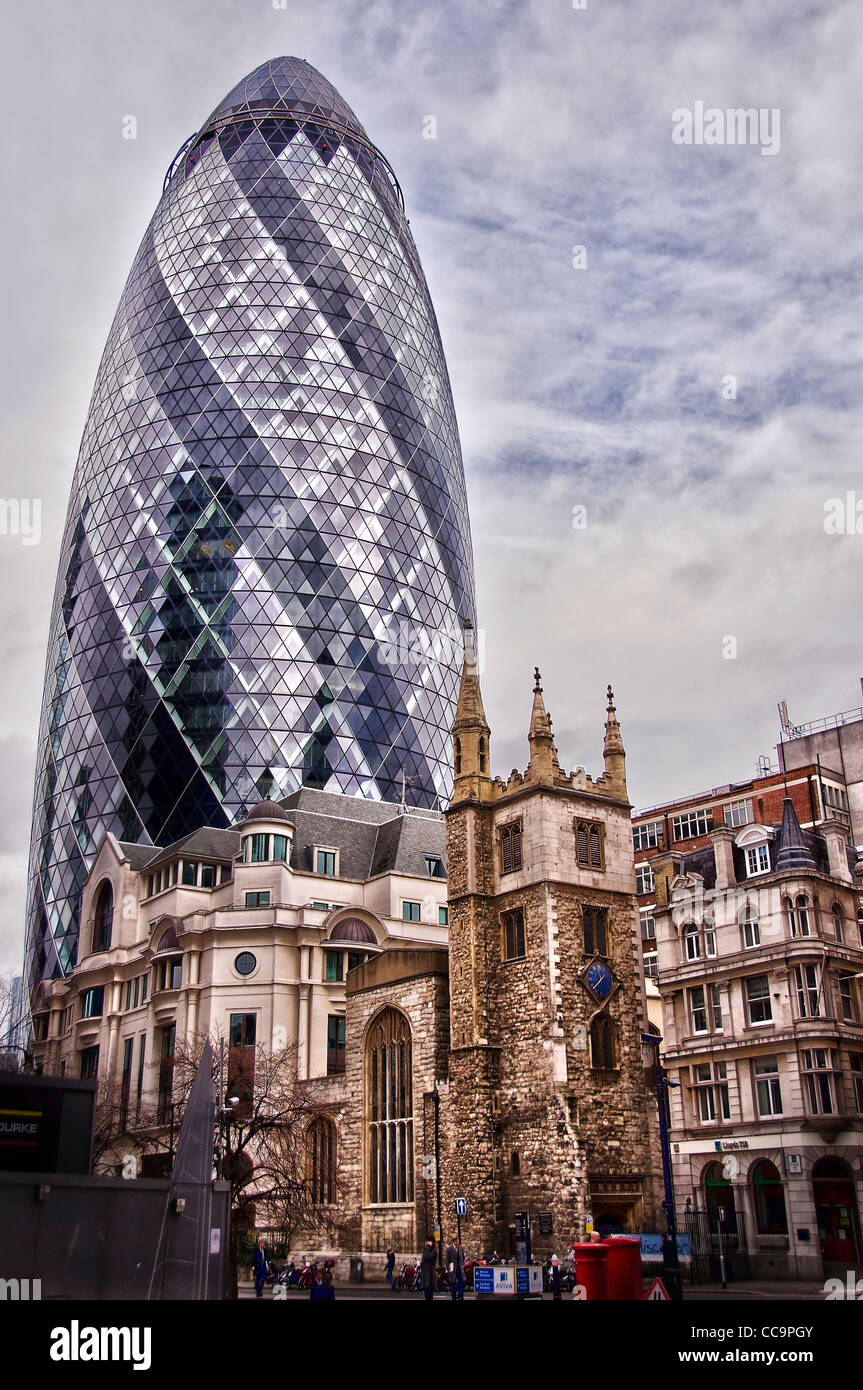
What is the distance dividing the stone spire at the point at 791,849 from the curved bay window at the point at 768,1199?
9160mm

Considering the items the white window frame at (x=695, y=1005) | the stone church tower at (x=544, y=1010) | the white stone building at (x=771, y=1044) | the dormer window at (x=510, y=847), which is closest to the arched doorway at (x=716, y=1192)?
the white stone building at (x=771, y=1044)

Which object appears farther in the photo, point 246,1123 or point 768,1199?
point 768,1199

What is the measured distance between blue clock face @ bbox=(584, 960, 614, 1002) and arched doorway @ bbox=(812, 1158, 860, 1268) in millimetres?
8565

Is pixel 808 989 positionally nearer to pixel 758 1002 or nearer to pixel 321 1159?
pixel 758 1002

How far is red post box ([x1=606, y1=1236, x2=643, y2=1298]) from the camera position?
12500mm

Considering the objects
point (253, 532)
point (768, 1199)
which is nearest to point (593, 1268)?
point (768, 1199)

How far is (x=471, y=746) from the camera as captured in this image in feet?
155

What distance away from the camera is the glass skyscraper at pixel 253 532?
8206 centimetres

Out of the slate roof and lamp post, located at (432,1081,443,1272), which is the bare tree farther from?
the slate roof

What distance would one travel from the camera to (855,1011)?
4062 cm

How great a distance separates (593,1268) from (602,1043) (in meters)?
30.8

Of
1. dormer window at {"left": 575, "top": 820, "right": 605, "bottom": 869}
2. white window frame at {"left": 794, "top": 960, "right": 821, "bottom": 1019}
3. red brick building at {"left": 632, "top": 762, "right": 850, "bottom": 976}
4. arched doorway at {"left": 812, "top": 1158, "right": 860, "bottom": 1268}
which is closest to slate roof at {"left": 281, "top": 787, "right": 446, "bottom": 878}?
red brick building at {"left": 632, "top": 762, "right": 850, "bottom": 976}

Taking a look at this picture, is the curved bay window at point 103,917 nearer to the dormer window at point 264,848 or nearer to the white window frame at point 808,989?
the dormer window at point 264,848

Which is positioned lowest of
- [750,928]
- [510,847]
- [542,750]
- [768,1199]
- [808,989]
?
[768,1199]
